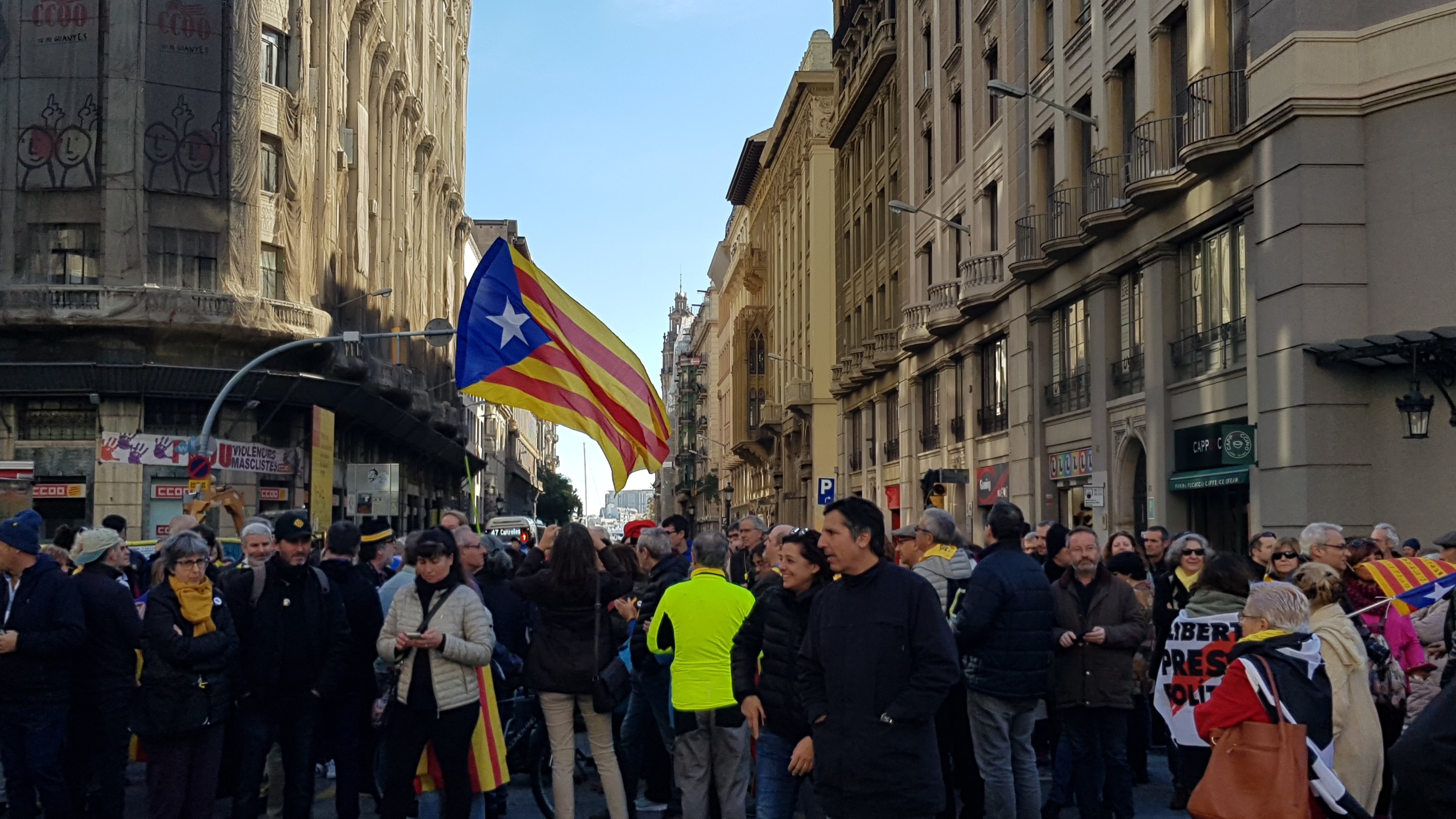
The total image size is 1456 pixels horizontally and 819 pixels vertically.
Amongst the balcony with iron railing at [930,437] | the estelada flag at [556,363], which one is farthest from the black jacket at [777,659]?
the balcony with iron railing at [930,437]

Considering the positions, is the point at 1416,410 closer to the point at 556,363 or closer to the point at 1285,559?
the point at 1285,559

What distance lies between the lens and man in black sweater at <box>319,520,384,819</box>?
29.3ft

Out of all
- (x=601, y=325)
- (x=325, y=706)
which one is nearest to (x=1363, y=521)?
(x=601, y=325)

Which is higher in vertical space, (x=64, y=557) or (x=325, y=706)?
(x=64, y=557)

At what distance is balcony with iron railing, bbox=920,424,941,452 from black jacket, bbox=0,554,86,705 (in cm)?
3149

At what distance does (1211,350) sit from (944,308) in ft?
48.3

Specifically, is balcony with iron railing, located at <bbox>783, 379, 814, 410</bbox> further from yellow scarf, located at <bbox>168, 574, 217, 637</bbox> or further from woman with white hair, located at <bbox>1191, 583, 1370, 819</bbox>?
woman with white hair, located at <bbox>1191, 583, 1370, 819</bbox>

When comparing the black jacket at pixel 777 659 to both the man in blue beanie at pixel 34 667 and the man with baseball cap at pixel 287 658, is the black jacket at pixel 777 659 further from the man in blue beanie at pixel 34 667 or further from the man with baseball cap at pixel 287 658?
the man in blue beanie at pixel 34 667

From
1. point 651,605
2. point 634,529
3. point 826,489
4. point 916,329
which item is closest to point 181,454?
point 826,489

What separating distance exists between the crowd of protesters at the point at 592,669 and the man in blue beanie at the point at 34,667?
1 cm

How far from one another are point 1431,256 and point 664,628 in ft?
41.3

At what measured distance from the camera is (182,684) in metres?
8.09

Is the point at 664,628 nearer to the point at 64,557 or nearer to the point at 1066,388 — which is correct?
the point at 64,557

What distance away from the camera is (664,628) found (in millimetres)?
8555
